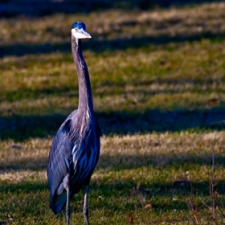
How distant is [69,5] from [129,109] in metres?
9.10

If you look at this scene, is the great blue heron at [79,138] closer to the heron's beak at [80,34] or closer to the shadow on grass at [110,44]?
the heron's beak at [80,34]

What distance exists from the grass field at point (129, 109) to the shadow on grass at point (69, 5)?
1.50ft

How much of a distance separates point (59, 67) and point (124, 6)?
526 cm

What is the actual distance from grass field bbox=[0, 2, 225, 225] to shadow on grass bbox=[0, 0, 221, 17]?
0.46 metres

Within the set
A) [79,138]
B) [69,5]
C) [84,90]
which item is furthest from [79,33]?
[69,5]

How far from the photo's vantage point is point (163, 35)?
18578mm

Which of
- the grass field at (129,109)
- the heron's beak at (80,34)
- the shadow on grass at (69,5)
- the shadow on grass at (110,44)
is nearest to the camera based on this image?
the heron's beak at (80,34)

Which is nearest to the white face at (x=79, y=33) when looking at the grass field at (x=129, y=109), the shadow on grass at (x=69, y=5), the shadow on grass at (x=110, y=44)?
the grass field at (x=129, y=109)

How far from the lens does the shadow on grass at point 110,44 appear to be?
58.8 feet

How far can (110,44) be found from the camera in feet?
59.5

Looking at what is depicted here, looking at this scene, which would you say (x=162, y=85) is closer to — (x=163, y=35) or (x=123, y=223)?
(x=163, y=35)

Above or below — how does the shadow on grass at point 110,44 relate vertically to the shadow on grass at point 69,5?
below

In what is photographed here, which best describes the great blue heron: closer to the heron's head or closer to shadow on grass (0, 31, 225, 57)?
the heron's head

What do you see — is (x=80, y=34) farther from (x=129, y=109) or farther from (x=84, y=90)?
(x=129, y=109)
